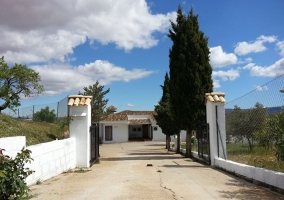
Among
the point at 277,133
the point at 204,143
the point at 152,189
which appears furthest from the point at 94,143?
the point at 277,133

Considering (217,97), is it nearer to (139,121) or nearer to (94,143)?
(94,143)

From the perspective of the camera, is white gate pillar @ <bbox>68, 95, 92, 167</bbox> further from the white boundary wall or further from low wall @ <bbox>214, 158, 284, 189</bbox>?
low wall @ <bbox>214, 158, 284, 189</bbox>

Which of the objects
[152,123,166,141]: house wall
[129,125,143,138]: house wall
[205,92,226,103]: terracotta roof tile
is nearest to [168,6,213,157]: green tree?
[205,92,226,103]: terracotta roof tile

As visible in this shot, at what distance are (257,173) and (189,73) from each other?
33.0ft

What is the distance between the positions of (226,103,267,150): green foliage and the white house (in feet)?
109

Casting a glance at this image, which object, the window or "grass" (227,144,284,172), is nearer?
"grass" (227,144,284,172)

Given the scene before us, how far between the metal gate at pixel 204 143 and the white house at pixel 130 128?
3041 cm

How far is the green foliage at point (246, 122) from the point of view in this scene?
8.77m

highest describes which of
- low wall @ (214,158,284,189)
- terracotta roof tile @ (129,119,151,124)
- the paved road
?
terracotta roof tile @ (129,119,151,124)

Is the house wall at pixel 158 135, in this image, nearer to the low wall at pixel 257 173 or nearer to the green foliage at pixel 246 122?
the green foliage at pixel 246 122

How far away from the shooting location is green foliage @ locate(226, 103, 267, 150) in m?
8.77

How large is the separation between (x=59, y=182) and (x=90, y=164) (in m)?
4.42

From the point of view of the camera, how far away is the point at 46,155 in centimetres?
897

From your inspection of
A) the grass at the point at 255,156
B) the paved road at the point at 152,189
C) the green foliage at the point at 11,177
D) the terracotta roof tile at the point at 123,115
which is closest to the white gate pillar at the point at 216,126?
the grass at the point at 255,156
